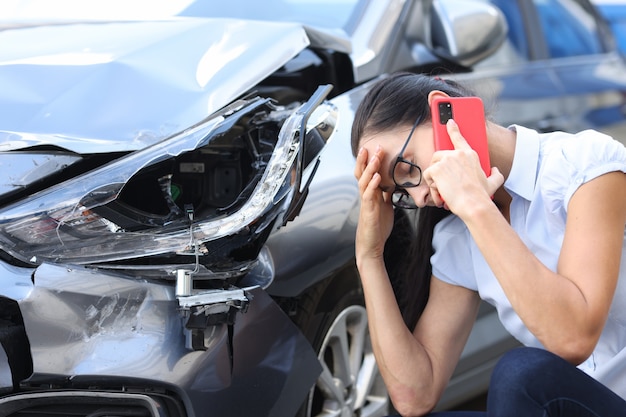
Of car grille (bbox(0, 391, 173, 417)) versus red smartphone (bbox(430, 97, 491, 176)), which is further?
red smartphone (bbox(430, 97, 491, 176))

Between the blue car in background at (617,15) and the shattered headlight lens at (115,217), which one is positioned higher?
the shattered headlight lens at (115,217)

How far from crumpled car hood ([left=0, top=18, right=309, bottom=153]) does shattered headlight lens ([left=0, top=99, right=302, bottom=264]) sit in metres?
0.11

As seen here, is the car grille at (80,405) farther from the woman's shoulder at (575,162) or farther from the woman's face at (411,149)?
the woman's shoulder at (575,162)

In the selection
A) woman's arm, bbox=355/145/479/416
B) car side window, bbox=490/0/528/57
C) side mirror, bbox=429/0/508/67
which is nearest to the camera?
woman's arm, bbox=355/145/479/416

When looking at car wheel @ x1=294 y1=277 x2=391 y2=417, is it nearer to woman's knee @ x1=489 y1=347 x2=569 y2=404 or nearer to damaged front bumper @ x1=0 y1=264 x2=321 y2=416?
damaged front bumper @ x1=0 y1=264 x2=321 y2=416

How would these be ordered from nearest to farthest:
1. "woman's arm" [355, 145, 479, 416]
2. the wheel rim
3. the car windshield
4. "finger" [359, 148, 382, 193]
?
"finger" [359, 148, 382, 193] < "woman's arm" [355, 145, 479, 416] < the wheel rim < the car windshield

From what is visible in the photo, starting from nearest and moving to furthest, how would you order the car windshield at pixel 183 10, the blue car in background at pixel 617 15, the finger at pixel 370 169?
the finger at pixel 370 169, the car windshield at pixel 183 10, the blue car in background at pixel 617 15

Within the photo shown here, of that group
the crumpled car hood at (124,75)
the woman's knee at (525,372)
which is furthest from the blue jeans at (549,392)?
the crumpled car hood at (124,75)

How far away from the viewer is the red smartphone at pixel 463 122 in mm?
1727

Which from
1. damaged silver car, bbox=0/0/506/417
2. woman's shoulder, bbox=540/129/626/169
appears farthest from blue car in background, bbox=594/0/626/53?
woman's shoulder, bbox=540/129/626/169

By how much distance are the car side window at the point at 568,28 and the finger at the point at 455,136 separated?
238 centimetres

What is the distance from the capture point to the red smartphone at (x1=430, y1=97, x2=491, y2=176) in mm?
1727

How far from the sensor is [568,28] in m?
4.28

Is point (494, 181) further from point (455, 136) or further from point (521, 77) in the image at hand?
point (521, 77)
